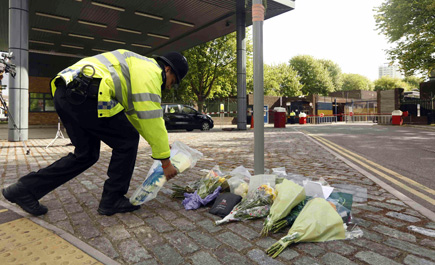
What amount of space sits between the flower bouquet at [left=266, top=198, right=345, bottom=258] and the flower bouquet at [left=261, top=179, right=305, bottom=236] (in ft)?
0.41

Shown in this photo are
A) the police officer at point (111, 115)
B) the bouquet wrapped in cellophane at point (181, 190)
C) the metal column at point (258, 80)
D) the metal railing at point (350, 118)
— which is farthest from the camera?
the metal railing at point (350, 118)

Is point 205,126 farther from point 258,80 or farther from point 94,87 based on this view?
point 94,87

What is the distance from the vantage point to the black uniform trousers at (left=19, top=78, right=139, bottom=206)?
2.38 meters

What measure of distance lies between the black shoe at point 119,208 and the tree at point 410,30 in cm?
1946

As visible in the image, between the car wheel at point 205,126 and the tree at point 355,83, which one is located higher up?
the tree at point 355,83

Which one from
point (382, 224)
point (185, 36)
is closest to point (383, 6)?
point (185, 36)

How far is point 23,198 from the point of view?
2496mm

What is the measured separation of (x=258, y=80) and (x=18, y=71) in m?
10.2

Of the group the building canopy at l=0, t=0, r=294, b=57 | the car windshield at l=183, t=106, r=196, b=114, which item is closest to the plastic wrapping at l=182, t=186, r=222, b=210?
the building canopy at l=0, t=0, r=294, b=57

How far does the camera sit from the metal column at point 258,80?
290 cm

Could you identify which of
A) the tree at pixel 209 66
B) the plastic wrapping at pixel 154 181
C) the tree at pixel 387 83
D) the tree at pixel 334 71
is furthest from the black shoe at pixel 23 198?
the tree at pixel 387 83

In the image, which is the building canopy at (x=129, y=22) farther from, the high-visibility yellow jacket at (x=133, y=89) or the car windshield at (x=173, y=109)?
the high-visibility yellow jacket at (x=133, y=89)

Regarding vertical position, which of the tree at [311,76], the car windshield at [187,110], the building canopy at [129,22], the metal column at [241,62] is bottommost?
the car windshield at [187,110]

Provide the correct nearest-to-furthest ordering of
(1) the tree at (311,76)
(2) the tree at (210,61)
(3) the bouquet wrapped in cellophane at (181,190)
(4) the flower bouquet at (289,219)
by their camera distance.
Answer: (4) the flower bouquet at (289,219) → (3) the bouquet wrapped in cellophane at (181,190) → (2) the tree at (210,61) → (1) the tree at (311,76)
